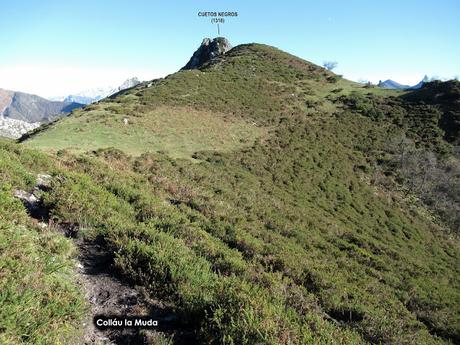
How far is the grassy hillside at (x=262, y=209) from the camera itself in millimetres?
7055

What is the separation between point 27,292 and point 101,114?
3225 centimetres

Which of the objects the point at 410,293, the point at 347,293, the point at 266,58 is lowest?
the point at 410,293

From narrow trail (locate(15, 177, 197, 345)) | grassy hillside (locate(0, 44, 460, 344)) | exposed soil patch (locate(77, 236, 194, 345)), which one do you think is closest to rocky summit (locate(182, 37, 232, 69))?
grassy hillside (locate(0, 44, 460, 344))

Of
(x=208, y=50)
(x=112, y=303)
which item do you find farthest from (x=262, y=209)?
(x=208, y=50)

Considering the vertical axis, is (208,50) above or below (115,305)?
above

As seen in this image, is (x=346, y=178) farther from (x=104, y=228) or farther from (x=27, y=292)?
(x=27, y=292)

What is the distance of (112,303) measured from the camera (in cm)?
617

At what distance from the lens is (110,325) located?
18.3 feet

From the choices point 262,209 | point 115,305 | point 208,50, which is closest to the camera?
point 115,305

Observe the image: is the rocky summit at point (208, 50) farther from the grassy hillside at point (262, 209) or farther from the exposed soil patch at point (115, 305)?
the exposed soil patch at point (115, 305)

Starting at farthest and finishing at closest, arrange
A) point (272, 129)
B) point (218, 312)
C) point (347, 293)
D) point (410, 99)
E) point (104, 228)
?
point (410, 99)
point (272, 129)
point (347, 293)
point (104, 228)
point (218, 312)

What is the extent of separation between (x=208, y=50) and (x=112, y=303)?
10045cm

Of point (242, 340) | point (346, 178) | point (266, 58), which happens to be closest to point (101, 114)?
point (346, 178)

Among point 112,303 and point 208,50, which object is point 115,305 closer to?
point 112,303
